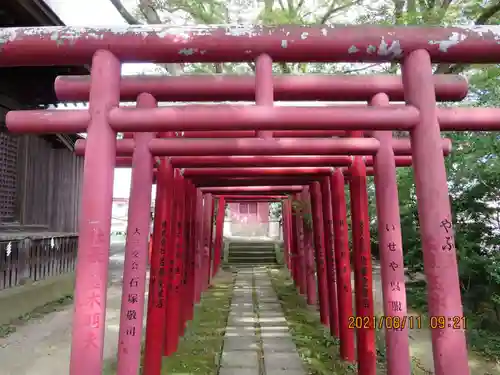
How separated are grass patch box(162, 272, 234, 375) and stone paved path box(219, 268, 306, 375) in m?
0.15

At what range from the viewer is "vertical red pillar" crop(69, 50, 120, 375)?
8.13ft

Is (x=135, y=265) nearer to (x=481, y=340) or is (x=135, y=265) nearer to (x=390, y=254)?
(x=390, y=254)

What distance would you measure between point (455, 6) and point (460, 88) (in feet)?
22.2

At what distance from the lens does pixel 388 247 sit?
3.78 metres

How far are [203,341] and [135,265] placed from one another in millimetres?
3588

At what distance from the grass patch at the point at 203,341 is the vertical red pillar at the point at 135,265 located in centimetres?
197

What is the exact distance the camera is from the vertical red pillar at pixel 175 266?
18.2 feet

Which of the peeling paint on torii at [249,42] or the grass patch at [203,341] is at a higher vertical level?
the peeling paint on torii at [249,42]

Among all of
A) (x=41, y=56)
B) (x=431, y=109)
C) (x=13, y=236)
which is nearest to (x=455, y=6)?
(x=431, y=109)

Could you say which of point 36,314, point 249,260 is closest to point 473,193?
point 36,314

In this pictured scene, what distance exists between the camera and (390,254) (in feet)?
12.4

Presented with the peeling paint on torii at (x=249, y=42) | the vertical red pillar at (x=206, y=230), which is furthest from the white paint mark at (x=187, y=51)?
the vertical red pillar at (x=206, y=230)
